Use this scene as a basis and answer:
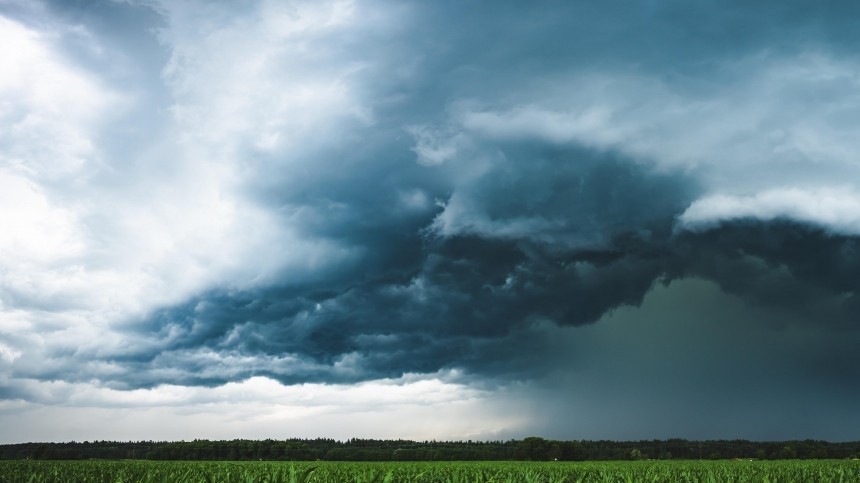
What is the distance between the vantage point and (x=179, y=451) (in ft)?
578

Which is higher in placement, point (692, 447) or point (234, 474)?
point (234, 474)

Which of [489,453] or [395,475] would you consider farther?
[489,453]

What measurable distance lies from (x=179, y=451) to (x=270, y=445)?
3087cm

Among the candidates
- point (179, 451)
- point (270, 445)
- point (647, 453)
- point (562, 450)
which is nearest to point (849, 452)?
point (647, 453)

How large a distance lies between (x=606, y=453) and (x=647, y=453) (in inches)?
720

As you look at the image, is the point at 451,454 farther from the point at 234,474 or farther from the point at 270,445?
the point at 234,474

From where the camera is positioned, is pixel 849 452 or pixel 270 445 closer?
pixel 849 452

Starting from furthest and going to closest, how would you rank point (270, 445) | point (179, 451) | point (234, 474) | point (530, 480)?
point (270, 445)
point (179, 451)
point (234, 474)
point (530, 480)

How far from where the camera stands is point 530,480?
13.7 metres

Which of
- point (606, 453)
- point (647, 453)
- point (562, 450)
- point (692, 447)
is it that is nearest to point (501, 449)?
point (562, 450)

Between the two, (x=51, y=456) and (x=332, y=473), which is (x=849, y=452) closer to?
(x=332, y=473)

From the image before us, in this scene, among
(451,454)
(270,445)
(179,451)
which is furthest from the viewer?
(270,445)

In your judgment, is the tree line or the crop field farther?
the tree line

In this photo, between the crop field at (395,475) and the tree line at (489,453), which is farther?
the tree line at (489,453)
